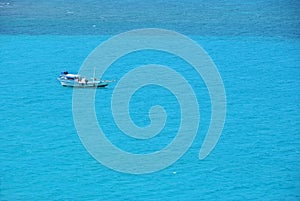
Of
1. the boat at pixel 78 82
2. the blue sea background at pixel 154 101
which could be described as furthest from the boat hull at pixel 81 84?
the blue sea background at pixel 154 101

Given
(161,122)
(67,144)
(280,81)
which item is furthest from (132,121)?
(280,81)

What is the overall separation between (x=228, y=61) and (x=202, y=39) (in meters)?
3.76

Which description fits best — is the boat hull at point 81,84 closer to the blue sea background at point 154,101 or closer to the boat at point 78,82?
the boat at point 78,82

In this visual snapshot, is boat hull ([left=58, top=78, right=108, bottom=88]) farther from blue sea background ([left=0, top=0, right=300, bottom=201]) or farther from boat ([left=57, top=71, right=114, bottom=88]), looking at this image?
blue sea background ([left=0, top=0, right=300, bottom=201])

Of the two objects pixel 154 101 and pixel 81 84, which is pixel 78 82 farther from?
pixel 154 101

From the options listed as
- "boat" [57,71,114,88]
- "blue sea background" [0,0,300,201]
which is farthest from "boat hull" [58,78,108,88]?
"blue sea background" [0,0,300,201]

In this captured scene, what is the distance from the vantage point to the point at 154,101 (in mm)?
27375

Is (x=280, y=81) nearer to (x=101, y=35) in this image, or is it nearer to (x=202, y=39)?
(x=202, y=39)

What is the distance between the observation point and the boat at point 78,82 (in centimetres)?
2930

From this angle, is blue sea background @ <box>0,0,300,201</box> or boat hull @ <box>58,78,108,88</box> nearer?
blue sea background @ <box>0,0,300,201</box>

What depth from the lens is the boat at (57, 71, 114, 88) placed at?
29.3 m

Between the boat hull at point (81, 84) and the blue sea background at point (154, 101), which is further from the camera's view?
the boat hull at point (81, 84)

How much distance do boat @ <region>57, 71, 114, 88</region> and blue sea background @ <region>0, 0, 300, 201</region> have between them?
29cm

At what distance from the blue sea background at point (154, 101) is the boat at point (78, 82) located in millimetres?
291
